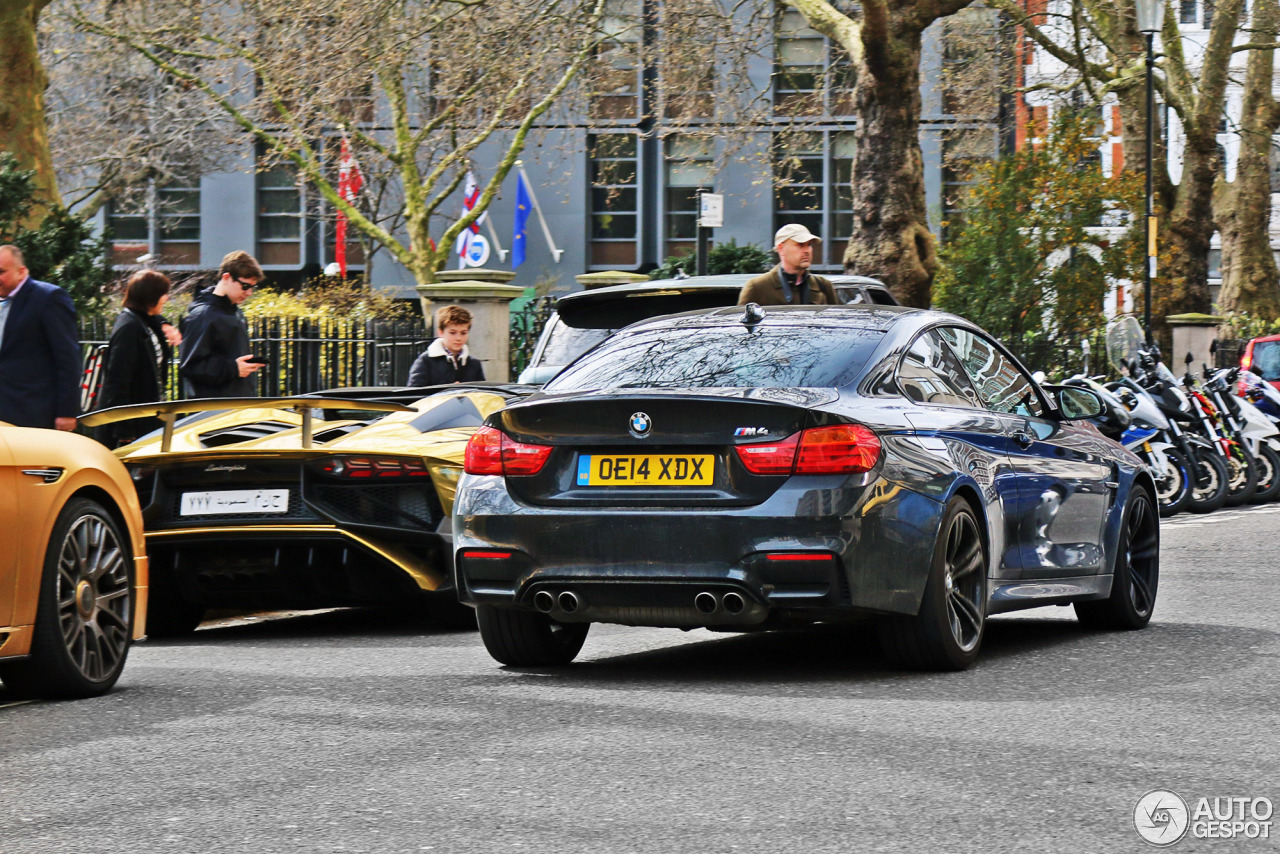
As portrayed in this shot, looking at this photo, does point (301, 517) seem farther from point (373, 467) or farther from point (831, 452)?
point (831, 452)

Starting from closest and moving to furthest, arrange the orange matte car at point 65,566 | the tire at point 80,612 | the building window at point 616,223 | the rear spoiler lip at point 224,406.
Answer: the orange matte car at point 65,566 → the tire at point 80,612 → the rear spoiler lip at point 224,406 → the building window at point 616,223

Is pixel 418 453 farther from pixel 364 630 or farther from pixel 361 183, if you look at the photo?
pixel 361 183

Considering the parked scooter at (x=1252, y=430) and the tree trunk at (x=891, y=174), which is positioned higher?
the tree trunk at (x=891, y=174)

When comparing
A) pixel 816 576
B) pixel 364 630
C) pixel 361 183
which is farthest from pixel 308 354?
pixel 361 183

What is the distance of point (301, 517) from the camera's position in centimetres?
909

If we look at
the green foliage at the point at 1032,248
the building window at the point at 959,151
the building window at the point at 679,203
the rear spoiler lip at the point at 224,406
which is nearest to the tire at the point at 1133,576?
the rear spoiler lip at the point at 224,406

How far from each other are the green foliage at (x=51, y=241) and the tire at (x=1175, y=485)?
965cm

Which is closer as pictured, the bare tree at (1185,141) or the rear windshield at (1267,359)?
the rear windshield at (1267,359)

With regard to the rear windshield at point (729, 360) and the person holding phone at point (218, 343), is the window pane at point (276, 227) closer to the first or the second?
the person holding phone at point (218, 343)

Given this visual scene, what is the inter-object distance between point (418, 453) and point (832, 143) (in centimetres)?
4558

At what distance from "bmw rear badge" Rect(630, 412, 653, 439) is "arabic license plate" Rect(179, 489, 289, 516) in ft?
8.47

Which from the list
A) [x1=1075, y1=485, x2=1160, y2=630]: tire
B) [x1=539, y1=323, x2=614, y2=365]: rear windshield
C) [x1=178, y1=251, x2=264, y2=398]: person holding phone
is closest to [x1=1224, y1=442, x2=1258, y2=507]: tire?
[x1=539, y1=323, x2=614, y2=365]: rear windshield

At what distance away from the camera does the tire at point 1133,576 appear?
9.13 metres

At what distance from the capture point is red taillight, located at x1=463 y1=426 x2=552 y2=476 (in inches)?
288
